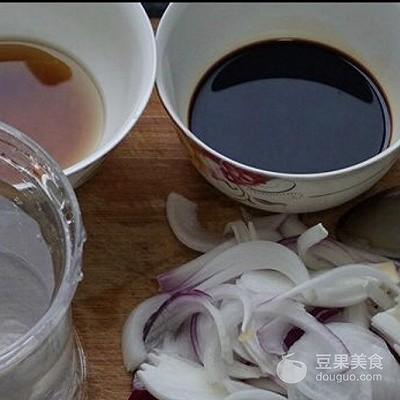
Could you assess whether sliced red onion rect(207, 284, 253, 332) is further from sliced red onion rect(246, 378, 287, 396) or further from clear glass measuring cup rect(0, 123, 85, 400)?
clear glass measuring cup rect(0, 123, 85, 400)

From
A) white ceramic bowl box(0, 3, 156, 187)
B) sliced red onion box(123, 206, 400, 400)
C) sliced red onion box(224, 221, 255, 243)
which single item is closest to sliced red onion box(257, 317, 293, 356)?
sliced red onion box(123, 206, 400, 400)

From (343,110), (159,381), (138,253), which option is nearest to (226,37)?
(343,110)

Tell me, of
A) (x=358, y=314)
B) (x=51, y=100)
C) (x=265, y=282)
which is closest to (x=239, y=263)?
(x=265, y=282)

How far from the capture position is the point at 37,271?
1276 millimetres

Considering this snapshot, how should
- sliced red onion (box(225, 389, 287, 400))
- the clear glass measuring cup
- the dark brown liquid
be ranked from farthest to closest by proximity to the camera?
the dark brown liquid, sliced red onion (box(225, 389, 287, 400)), the clear glass measuring cup

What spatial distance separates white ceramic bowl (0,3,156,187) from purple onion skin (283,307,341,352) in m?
0.27

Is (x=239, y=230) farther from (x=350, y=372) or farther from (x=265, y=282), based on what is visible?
(x=350, y=372)

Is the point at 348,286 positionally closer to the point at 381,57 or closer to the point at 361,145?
the point at 361,145

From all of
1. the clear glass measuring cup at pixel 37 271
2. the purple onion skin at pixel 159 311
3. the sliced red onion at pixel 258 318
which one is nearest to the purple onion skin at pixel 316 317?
the sliced red onion at pixel 258 318

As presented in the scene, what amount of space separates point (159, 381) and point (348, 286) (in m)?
0.22

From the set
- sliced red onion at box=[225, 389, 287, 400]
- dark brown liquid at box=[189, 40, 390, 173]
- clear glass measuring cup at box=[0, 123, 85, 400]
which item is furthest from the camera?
dark brown liquid at box=[189, 40, 390, 173]

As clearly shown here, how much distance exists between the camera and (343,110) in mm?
1444

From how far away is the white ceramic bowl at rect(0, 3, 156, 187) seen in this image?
1.37m

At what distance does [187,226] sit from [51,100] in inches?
8.7
